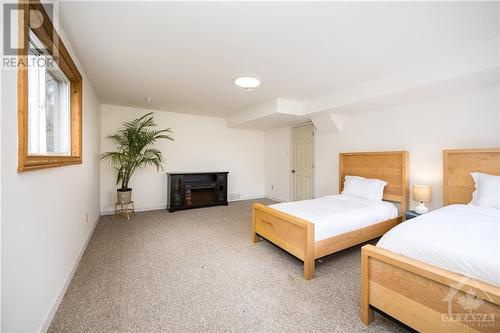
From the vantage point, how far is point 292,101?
12.7ft

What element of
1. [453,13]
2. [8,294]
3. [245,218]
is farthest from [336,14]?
[245,218]

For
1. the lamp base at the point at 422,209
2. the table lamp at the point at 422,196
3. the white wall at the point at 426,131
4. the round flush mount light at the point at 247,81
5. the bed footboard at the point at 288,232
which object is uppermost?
the round flush mount light at the point at 247,81

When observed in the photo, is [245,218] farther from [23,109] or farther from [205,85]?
[23,109]

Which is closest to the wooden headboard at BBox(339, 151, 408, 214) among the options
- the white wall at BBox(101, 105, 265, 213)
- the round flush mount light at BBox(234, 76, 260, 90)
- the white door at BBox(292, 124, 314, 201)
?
the white door at BBox(292, 124, 314, 201)

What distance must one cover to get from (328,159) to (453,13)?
294 cm

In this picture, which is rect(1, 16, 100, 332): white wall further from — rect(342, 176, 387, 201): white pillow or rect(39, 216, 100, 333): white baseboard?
rect(342, 176, 387, 201): white pillow

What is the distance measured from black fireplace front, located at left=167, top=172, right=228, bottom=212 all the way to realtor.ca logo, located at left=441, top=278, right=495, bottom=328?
14.4ft

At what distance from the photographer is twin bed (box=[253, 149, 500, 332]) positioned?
3.53ft

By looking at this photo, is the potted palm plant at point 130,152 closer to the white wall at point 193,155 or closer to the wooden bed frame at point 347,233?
the white wall at point 193,155

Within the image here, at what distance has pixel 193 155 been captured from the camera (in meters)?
5.22

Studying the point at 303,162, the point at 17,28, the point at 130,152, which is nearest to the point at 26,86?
the point at 17,28

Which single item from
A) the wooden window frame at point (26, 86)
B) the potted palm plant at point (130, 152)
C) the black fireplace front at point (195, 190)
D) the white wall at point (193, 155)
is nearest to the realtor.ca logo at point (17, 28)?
the wooden window frame at point (26, 86)

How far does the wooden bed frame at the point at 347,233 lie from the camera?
6.82ft

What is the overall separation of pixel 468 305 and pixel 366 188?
2283 mm
